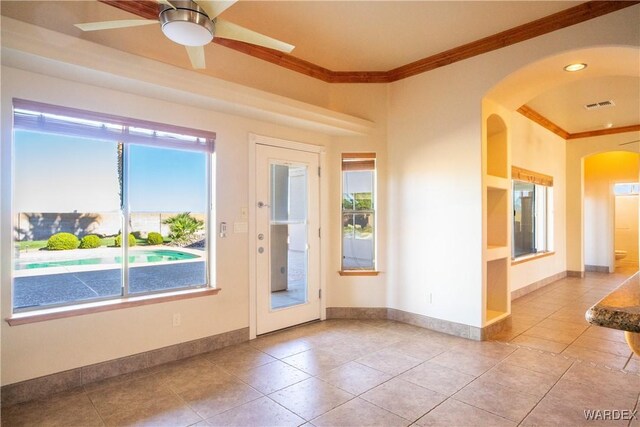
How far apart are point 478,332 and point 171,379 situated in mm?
3064

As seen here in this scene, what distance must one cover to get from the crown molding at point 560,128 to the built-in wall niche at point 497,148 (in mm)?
1783

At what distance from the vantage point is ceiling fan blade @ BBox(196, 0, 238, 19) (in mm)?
1876

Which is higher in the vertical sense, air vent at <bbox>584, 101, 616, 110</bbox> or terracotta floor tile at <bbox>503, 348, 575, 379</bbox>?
air vent at <bbox>584, 101, 616, 110</bbox>

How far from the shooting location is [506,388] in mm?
2730

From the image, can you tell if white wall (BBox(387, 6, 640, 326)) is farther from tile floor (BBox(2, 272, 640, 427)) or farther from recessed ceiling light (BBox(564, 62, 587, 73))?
tile floor (BBox(2, 272, 640, 427))

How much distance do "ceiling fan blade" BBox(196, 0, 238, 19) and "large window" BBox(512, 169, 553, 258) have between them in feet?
16.9

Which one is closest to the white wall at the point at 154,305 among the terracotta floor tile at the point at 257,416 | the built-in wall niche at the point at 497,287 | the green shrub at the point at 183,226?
the green shrub at the point at 183,226

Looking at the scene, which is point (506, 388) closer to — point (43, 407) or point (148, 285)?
point (148, 285)

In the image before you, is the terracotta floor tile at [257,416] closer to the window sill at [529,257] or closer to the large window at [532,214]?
the window sill at [529,257]

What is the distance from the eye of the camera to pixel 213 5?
191cm

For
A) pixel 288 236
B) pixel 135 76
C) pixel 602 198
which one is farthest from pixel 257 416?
Result: pixel 602 198

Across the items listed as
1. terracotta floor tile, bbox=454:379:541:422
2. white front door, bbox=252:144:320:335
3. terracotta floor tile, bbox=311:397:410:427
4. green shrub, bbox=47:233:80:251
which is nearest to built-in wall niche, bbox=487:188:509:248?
terracotta floor tile, bbox=454:379:541:422

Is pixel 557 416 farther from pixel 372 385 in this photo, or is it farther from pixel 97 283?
pixel 97 283

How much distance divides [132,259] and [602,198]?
9674mm
